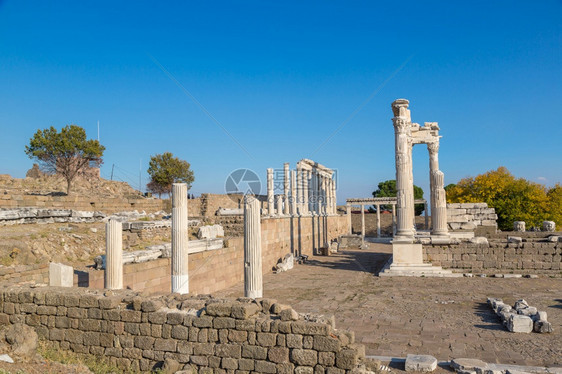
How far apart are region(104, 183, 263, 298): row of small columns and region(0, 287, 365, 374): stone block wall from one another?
174cm

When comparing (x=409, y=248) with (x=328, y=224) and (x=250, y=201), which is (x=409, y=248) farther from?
(x=328, y=224)

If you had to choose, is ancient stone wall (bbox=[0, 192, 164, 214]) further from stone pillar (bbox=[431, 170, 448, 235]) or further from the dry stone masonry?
the dry stone masonry

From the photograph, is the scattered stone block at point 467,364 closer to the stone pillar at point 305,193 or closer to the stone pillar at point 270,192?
the stone pillar at point 270,192

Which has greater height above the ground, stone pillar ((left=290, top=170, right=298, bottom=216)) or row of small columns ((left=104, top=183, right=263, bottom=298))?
stone pillar ((left=290, top=170, right=298, bottom=216))

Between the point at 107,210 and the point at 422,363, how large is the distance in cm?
1688

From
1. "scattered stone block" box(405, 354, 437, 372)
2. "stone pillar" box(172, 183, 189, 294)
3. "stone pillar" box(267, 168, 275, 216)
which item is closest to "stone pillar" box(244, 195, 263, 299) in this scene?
"stone pillar" box(172, 183, 189, 294)

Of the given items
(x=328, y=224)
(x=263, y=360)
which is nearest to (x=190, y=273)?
(x=263, y=360)

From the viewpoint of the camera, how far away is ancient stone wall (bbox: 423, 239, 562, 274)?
16141mm

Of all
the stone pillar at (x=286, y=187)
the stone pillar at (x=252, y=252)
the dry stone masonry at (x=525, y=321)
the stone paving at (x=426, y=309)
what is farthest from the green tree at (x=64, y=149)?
the dry stone masonry at (x=525, y=321)

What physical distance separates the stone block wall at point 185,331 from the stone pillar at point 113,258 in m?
1.65

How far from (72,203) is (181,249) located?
34.7ft

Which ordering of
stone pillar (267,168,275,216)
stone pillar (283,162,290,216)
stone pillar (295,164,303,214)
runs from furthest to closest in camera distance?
stone pillar (295,164,303,214) → stone pillar (283,162,290,216) → stone pillar (267,168,275,216)

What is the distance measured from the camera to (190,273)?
11.9 m

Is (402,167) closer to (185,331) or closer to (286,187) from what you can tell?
(286,187)
